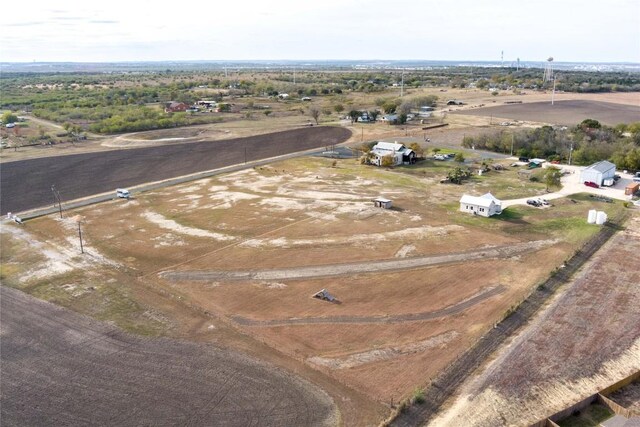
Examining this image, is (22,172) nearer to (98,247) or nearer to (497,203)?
(98,247)

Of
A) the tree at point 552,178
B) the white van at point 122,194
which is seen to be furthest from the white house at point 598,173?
the white van at point 122,194

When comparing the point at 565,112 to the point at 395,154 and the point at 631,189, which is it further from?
the point at 631,189

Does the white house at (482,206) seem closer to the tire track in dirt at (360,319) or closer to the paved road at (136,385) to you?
the tire track in dirt at (360,319)

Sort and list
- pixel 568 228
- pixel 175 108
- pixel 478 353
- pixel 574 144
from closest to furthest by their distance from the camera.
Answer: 1. pixel 478 353
2. pixel 568 228
3. pixel 574 144
4. pixel 175 108

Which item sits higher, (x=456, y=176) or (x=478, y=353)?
(x=456, y=176)

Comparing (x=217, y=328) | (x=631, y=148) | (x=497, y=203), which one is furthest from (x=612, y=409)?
(x=631, y=148)

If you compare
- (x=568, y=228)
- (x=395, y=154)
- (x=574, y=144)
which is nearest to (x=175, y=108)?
(x=395, y=154)

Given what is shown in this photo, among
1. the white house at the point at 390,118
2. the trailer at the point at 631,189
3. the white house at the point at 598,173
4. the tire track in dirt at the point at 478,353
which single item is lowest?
the tire track in dirt at the point at 478,353

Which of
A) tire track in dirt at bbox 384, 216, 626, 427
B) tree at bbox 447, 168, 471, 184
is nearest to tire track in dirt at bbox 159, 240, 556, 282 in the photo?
tire track in dirt at bbox 384, 216, 626, 427
